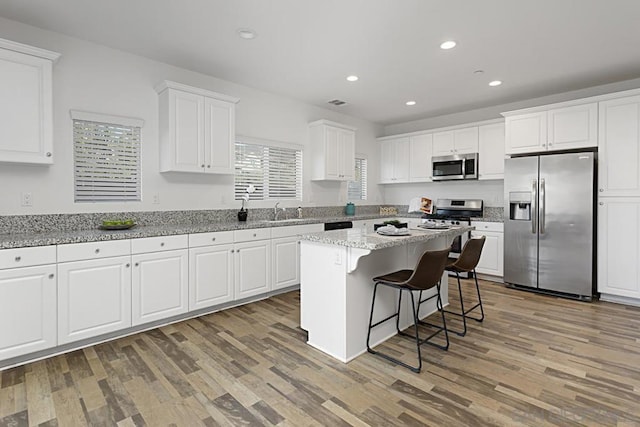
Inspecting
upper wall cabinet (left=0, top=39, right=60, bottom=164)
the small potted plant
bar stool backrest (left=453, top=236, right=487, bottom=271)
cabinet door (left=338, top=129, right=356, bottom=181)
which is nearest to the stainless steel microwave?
cabinet door (left=338, top=129, right=356, bottom=181)

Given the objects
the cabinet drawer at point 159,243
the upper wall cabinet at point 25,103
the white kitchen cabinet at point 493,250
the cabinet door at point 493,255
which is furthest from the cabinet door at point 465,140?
the upper wall cabinet at point 25,103

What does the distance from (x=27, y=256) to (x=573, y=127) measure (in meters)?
5.77

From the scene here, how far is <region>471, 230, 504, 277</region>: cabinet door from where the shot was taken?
4.94m

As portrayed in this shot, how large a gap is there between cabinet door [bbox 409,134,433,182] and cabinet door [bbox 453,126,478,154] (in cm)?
44

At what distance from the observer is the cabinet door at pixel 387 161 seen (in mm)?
6478

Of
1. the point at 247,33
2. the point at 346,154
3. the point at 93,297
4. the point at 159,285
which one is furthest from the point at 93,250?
the point at 346,154

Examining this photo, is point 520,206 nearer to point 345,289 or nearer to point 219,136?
point 345,289

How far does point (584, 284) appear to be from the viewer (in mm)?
4059

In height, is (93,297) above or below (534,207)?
below

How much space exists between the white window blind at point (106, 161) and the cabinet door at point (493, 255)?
4.77m

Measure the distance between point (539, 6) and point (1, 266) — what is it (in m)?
4.40

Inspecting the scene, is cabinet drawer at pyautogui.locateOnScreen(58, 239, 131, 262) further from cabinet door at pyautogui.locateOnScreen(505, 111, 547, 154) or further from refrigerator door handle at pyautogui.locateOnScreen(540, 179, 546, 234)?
cabinet door at pyautogui.locateOnScreen(505, 111, 547, 154)

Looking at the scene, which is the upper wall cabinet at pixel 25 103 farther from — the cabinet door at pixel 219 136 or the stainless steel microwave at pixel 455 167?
the stainless steel microwave at pixel 455 167

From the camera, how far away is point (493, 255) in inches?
198
